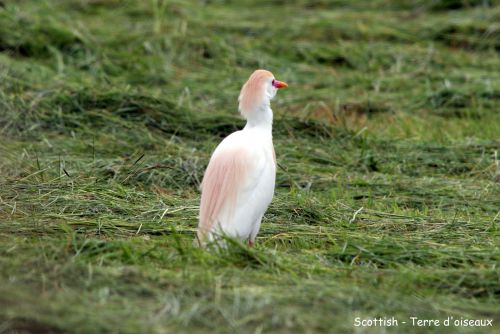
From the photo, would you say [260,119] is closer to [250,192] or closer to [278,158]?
[250,192]

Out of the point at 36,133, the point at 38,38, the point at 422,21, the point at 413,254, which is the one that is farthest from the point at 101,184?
the point at 422,21

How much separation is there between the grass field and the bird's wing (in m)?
0.23

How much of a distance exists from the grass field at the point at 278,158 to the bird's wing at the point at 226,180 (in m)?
0.23

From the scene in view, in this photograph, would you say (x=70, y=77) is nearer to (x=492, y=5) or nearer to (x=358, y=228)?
(x=358, y=228)

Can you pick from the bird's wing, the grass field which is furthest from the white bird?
the grass field

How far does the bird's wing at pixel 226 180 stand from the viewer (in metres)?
5.04

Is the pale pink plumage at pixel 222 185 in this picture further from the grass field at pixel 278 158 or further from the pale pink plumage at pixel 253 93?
the pale pink plumage at pixel 253 93

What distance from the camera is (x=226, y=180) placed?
16.6ft

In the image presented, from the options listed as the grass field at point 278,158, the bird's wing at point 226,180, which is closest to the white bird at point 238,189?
the bird's wing at point 226,180

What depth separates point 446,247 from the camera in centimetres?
511

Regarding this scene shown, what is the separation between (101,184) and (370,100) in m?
Result: 3.33

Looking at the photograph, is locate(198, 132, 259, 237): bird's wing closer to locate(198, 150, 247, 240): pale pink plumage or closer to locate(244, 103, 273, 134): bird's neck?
locate(198, 150, 247, 240): pale pink plumage

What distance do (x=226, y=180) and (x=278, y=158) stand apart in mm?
2015

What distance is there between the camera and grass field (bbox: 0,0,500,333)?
4.15 meters
